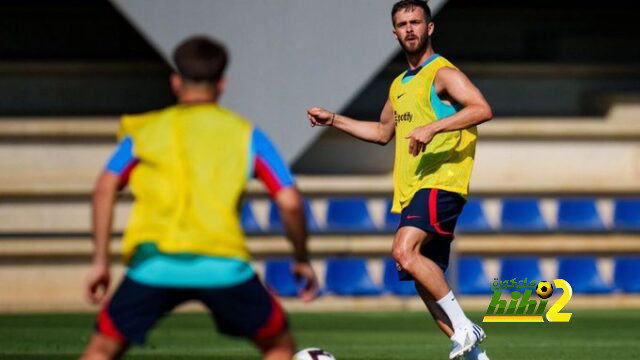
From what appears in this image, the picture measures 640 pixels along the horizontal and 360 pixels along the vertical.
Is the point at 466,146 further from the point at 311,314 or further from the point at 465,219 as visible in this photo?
the point at 465,219

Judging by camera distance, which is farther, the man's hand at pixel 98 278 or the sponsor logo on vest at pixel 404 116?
the sponsor logo on vest at pixel 404 116

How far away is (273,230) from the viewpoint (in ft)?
62.1

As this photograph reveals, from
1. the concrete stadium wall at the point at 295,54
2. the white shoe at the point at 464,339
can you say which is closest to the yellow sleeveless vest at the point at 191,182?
A: the white shoe at the point at 464,339

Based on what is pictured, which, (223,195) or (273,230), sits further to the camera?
(273,230)

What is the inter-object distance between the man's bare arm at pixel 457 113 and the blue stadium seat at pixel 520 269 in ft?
35.6

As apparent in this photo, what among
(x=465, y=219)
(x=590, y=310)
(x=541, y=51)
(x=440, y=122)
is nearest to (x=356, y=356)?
(x=440, y=122)

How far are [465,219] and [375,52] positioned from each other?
8.19 ft

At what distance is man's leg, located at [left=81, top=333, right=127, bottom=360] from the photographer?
5117 mm

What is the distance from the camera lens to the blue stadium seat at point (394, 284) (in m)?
18.5

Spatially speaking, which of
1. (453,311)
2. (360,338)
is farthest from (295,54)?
(453,311)

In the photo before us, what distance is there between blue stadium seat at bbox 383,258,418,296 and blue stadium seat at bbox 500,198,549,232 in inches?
65.0

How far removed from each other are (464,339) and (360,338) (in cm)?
421

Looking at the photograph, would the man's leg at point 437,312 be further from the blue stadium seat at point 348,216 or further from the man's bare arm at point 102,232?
the blue stadium seat at point 348,216

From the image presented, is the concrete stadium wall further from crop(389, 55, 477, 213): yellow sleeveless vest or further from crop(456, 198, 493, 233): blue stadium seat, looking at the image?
crop(389, 55, 477, 213): yellow sleeveless vest
